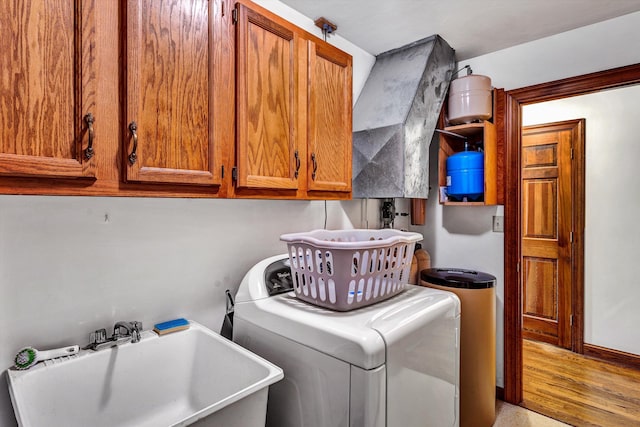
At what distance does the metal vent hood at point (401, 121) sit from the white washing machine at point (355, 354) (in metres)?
0.74

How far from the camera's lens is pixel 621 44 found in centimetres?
197

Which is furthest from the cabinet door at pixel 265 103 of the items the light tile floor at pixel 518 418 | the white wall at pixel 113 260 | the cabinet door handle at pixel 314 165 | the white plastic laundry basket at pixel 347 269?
the light tile floor at pixel 518 418

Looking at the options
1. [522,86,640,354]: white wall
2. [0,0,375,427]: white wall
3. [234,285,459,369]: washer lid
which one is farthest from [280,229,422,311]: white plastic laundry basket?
[522,86,640,354]: white wall

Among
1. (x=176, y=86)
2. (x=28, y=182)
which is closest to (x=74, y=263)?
(x=28, y=182)

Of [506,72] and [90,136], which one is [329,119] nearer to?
[90,136]

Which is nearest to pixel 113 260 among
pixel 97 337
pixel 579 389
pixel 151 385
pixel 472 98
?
pixel 97 337

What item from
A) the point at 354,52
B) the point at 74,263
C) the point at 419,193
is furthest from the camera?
the point at 354,52

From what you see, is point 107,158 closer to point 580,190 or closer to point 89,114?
point 89,114

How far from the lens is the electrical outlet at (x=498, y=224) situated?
239 cm

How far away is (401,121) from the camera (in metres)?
1.95

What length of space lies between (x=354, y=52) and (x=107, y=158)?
6.18 feet

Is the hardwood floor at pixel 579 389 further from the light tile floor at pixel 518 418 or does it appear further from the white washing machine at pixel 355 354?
the white washing machine at pixel 355 354

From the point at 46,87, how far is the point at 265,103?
0.69 m

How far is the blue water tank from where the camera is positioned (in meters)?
2.31
